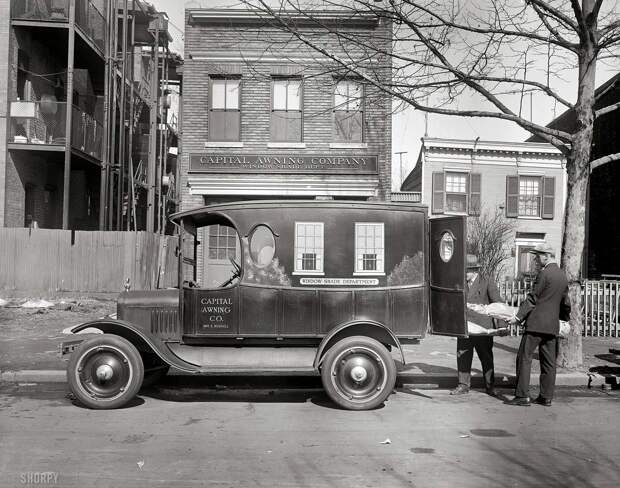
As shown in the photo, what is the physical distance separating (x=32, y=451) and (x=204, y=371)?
216 centimetres

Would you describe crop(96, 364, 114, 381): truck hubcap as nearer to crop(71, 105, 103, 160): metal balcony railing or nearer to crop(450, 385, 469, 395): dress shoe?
crop(450, 385, 469, 395): dress shoe

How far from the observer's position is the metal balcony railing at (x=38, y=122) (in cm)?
1853

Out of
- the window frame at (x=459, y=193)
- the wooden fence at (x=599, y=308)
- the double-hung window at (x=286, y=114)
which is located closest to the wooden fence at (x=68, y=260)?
Answer: the double-hung window at (x=286, y=114)

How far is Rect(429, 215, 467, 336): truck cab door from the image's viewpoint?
7.34m

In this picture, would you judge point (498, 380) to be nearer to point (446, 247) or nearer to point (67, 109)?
point (446, 247)

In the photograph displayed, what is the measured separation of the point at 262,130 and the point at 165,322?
34.6 feet

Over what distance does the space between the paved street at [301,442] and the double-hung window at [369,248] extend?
5.46 feet

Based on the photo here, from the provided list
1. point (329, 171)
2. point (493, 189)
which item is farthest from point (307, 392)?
point (493, 189)

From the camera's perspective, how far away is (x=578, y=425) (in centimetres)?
662

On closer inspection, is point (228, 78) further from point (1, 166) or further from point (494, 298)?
point (494, 298)

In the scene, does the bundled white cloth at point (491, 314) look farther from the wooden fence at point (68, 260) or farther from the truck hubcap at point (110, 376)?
the wooden fence at point (68, 260)

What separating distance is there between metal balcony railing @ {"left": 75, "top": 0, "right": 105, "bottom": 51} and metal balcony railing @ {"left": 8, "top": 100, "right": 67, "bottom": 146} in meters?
2.93

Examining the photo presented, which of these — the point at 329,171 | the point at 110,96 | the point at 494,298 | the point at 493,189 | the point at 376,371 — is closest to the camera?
the point at 376,371

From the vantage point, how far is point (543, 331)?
292 inches
